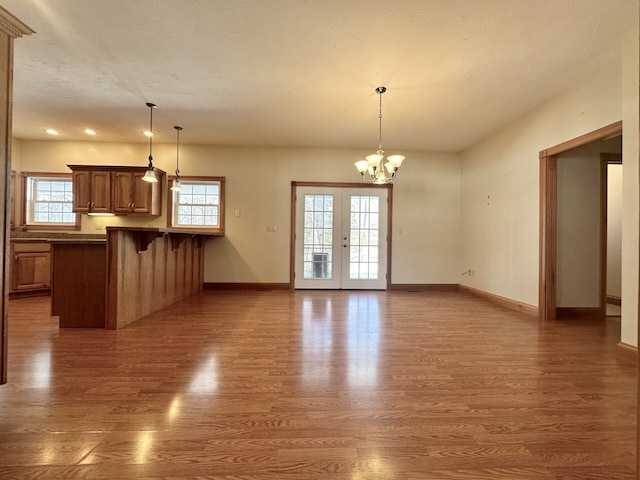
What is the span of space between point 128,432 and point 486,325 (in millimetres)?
3397

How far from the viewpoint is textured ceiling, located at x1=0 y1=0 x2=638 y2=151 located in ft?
7.42

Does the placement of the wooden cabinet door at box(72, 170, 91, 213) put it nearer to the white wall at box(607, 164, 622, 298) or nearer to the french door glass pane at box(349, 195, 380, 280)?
the french door glass pane at box(349, 195, 380, 280)

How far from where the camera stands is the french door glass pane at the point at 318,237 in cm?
580

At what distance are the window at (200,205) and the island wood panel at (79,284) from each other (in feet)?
8.51

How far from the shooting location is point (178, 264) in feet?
14.8

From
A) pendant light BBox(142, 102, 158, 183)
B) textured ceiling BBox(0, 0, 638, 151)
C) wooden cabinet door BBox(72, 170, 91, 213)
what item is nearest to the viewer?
textured ceiling BBox(0, 0, 638, 151)

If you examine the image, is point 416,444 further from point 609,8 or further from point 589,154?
point 589,154

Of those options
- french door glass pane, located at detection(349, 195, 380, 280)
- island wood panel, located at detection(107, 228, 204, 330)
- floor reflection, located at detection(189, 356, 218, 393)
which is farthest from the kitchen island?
french door glass pane, located at detection(349, 195, 380, 280)

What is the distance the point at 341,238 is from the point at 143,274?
135 inches

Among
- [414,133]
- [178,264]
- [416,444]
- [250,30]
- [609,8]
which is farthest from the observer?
[414,133]

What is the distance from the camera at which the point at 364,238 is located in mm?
5863

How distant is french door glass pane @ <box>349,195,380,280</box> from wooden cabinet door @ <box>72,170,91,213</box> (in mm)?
4711

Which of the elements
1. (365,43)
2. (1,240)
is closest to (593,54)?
(365,43)

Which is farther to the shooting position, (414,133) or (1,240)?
(414,133)
